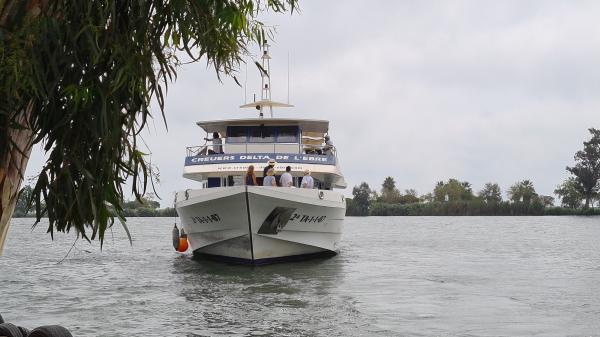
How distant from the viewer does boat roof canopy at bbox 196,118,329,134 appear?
2695 cm

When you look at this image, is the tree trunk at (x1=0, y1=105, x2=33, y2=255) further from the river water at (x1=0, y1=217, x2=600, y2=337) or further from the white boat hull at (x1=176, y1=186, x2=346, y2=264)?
the white boat hull at (x1=176, y1=186, x2=346, y2=264)

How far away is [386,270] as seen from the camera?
25188 millimetres

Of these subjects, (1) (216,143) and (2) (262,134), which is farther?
(2) (262,134)

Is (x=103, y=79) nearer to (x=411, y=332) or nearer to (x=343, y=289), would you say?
(x=411, y=332)

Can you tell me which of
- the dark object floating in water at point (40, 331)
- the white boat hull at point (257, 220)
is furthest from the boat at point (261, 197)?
the dark object floating in water at point (40, 331)

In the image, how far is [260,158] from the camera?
25219 mm

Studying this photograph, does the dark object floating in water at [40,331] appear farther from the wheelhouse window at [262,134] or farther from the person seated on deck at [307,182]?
the wheelhouse window at [262,134]

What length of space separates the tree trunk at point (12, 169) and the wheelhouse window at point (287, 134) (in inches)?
830

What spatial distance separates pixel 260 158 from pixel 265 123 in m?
2.36

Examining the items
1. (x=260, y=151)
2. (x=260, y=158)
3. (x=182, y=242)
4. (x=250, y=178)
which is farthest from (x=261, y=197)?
(x=182, y=242)

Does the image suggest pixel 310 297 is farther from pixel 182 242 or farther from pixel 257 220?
pixel 182 242

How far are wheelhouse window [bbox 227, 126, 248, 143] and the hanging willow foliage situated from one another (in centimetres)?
2083

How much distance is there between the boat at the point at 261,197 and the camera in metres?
22.9

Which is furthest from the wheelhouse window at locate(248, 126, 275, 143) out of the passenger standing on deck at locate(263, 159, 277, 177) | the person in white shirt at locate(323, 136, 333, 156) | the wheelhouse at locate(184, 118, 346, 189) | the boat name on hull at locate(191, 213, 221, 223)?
the boat name on hull at locate(191, 213, 221, 223)
